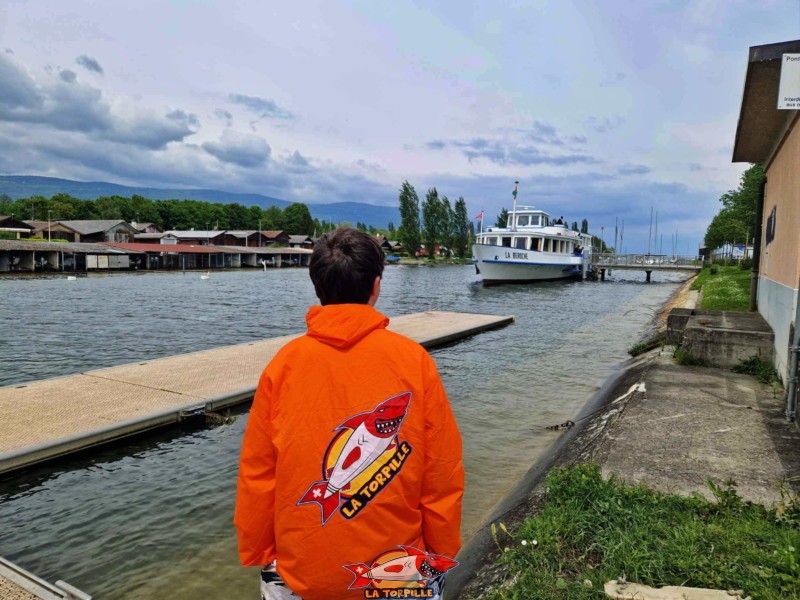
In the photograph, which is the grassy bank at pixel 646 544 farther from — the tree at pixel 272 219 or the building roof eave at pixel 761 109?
the tree at pixel 272 219

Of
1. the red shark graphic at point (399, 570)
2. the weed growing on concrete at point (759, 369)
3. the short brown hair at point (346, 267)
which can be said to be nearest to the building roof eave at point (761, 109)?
the weed growing on concrete at point (759, 369)

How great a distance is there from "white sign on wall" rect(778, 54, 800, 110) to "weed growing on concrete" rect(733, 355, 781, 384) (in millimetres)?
3503

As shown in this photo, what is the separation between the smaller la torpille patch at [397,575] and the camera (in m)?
1.54

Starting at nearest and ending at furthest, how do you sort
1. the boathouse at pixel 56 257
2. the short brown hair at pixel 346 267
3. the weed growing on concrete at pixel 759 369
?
the short brown hair at pixel 346 267 → the weed growing on concrete at pixel 759 369 → the boathouse at pixel 56 257

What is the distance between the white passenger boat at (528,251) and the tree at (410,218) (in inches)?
2058

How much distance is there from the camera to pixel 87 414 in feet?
23.0

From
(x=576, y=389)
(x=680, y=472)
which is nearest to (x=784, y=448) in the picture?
(x=680, y=472)

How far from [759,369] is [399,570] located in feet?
25.5

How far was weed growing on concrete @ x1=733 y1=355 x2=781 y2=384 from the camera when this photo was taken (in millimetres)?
6949

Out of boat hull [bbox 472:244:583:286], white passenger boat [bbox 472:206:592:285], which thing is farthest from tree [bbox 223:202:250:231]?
boat hull [bbox 472:244:583:286]

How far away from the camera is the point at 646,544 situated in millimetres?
2961

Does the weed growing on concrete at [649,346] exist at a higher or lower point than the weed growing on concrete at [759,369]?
lower

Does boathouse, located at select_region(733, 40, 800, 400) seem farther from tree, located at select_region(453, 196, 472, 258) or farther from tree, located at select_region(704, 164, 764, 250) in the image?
tree, located at select_region(453, 196, 472, 258)

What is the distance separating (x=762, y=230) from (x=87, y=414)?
14243 millimetres
